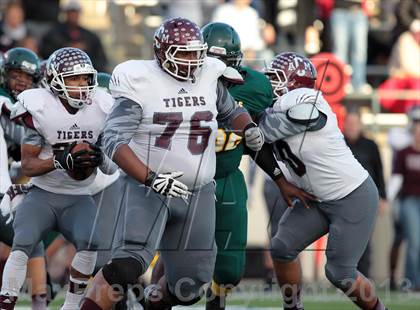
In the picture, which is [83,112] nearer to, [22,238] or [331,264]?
[22,238]

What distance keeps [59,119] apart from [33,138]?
0.19 m

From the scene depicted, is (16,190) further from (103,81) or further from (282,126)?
(282,126)

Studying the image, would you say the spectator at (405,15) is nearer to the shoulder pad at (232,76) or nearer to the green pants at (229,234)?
the green pants at (229,234)

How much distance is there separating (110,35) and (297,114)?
25.3 ft

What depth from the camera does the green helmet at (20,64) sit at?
808 cm

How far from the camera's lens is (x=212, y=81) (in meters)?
6.61

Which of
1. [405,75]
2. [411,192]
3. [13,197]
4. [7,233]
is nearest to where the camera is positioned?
[13,197]

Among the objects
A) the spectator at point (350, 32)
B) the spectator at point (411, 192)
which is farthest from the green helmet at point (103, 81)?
the spectator at point (350, 32)

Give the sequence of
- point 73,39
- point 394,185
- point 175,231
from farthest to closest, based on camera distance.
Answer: point 73,39
point 394,185
point 175,231

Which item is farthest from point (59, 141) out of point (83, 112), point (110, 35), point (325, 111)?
point (110, 35)

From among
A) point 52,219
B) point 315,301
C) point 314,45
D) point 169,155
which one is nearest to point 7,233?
point 52,219

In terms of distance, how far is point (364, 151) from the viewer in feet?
37.0

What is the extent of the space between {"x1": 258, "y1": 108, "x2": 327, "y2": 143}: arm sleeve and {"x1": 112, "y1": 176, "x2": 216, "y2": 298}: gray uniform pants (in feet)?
2.12

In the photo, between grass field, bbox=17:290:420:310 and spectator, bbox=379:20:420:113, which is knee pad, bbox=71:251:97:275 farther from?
spectator, bbox=379:20:420:113
